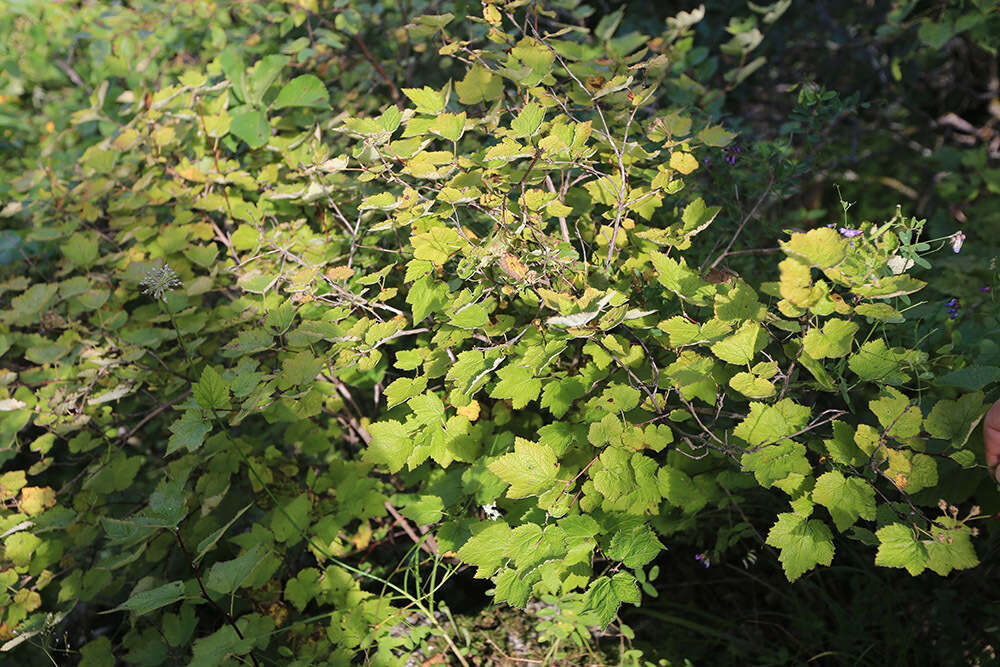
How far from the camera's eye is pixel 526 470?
131 centimetres

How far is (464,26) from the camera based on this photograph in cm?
284

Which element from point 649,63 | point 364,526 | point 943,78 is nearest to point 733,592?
point 364,526

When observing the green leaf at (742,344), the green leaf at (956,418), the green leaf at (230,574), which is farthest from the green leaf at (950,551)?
the green leaf at (230,574)

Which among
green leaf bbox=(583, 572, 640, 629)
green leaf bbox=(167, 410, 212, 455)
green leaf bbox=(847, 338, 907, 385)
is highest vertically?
green leaf bbox=(847, 338, 907, 385)

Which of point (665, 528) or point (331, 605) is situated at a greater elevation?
point (665, 528)

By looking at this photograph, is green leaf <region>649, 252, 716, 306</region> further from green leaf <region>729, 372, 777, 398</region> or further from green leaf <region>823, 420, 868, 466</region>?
green leaf <region>823, 420, 868, 466</region>

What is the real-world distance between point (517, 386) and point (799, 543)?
59cm

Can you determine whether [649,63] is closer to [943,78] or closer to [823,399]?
[823,399]

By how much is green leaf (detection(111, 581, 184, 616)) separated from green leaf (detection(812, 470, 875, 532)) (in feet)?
3.92

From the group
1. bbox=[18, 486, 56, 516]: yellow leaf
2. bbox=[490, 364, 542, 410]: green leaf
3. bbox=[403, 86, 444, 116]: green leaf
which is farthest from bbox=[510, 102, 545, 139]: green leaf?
bbox=[18, 486, 56, 516]: yellow leaf

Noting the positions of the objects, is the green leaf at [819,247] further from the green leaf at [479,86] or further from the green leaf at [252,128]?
the green leaf at [252,128]

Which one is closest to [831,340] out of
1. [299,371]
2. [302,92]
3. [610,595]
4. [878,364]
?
[878,364]

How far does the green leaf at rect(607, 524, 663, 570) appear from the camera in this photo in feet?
4.42

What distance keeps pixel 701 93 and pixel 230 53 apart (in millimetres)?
1515
